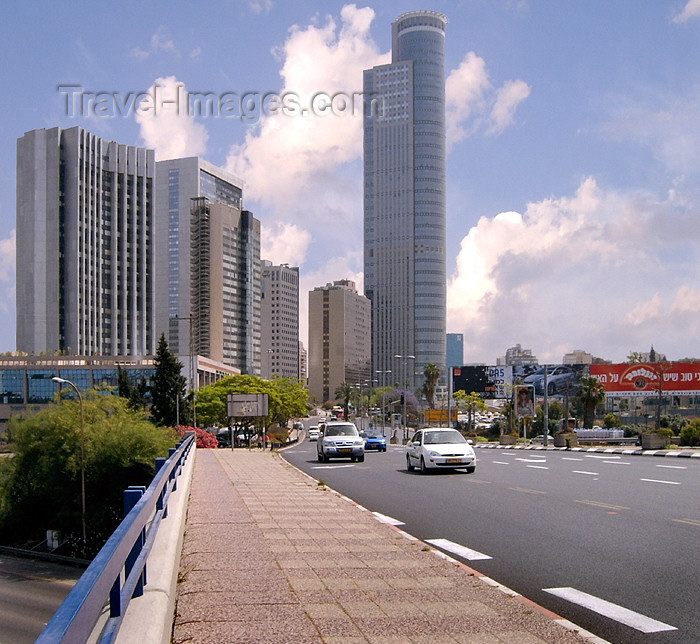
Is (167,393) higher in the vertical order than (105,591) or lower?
lower

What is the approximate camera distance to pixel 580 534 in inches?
452

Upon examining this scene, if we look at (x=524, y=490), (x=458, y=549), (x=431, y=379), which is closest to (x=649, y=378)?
(x=431, y=379)

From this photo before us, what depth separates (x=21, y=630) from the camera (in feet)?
124

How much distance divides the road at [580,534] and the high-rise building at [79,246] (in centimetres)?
14334

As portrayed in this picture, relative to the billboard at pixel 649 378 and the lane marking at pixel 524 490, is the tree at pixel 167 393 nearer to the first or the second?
Answer: the billboard at pixel 649 378

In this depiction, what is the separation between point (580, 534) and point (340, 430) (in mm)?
23647

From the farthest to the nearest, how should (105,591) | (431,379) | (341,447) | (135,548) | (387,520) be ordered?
(431,379), (341,447), (387,520), (135,548), (105,591)

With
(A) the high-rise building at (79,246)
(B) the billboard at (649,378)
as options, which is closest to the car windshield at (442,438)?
(B) the billboard at (649,378)

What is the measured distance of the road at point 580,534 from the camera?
7.02m

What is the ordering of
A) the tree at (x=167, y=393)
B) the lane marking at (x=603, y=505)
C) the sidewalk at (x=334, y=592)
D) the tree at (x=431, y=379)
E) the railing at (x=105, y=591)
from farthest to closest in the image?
1. the tree at (x=431, y=379)
2. the tree at (x=167, y=393)
3. the lane marking at (x=603, y=505)
4. the sidewalk at (x=334, y=592)
5. the railing at (x=105, y=591)

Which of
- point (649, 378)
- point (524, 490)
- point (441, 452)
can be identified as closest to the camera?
point (524, 490)

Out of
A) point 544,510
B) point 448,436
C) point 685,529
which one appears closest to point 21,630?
point 448,436

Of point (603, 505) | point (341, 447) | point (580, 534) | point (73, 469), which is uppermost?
point (580, 534)

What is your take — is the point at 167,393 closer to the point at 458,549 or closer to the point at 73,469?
the point at 73,469
